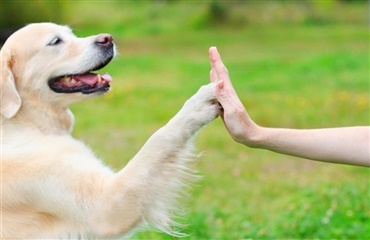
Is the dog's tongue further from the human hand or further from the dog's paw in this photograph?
the human hand

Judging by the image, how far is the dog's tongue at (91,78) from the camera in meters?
4.23

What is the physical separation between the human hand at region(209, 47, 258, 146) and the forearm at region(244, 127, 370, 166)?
0.09 feet

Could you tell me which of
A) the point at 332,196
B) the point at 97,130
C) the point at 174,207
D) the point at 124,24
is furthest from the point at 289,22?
the point at 174,207

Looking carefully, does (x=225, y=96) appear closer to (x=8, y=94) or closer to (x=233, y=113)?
(x=233, y=113)

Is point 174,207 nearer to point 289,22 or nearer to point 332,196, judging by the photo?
point 332,196

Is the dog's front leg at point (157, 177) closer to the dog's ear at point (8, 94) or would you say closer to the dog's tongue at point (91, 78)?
the dog's tongue at point (91, 78)

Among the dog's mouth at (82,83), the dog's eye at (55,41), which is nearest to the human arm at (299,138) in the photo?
the dog's mouth at (82,83)

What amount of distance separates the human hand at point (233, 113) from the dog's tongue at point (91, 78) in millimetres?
786

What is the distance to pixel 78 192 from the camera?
376 cm

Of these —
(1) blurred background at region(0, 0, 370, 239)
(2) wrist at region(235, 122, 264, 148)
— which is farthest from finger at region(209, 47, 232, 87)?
(1) blurred background at region(0, 0, 370, 239)

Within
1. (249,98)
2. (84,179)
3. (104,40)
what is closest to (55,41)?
(104,40)

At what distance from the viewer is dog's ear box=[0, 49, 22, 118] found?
400 cm

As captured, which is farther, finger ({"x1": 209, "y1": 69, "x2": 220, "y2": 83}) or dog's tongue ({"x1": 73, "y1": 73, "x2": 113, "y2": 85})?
dog's tongue ({"x1": 73, "y1": 73, "x2": 113, "y2": 85})

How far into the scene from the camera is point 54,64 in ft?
14.0
